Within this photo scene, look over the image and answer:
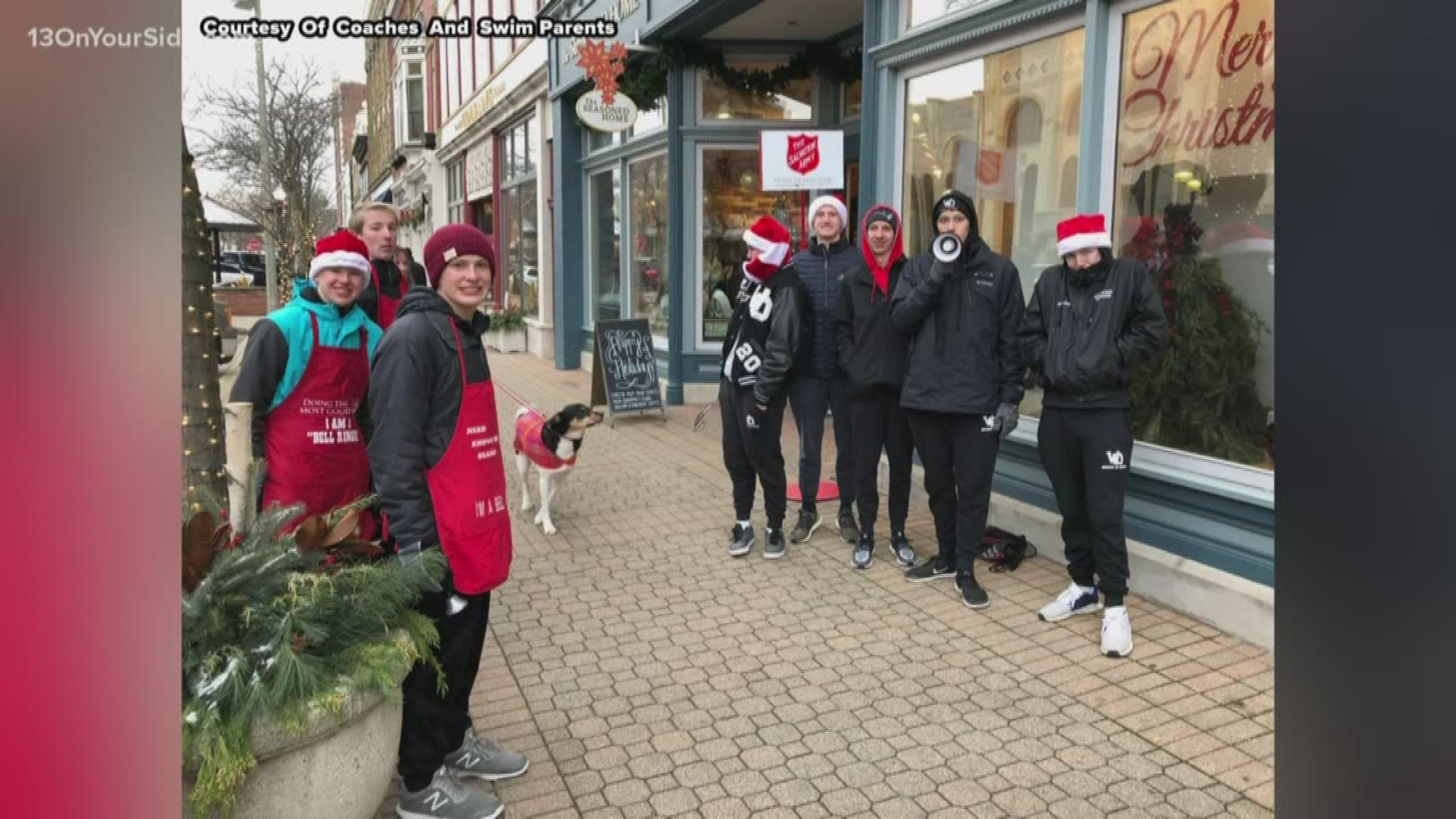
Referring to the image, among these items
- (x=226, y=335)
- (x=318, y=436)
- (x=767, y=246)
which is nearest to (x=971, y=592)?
(x=767, y=246)

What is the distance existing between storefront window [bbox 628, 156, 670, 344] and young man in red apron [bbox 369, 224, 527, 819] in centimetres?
924

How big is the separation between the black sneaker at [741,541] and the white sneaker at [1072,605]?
1788 mm

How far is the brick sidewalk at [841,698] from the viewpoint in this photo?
10.9 ft

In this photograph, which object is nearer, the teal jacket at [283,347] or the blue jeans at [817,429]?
the teal jacket at [283,347]

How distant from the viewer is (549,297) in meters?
17.0

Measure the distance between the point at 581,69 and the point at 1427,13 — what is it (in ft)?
43.6

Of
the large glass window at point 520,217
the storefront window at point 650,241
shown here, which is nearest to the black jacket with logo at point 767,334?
the storefront window at point 650,241

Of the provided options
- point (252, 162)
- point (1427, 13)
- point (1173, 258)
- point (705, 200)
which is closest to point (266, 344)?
point (1427, 13)

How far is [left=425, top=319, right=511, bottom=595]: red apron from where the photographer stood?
2.98m

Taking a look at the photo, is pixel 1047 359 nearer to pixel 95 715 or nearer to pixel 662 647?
pixel 662 647

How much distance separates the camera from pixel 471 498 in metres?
3.01

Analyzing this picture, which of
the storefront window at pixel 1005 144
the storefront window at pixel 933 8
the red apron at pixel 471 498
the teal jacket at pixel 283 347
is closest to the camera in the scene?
the red apron at pixel 471 498

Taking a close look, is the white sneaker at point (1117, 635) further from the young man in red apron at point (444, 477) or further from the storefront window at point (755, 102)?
the storefront window at point (755, 102)
